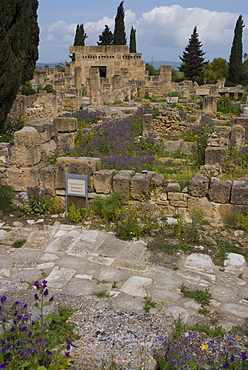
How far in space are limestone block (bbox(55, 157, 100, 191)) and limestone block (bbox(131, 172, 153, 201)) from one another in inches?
32.1

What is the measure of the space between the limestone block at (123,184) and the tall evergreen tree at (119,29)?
3602cm

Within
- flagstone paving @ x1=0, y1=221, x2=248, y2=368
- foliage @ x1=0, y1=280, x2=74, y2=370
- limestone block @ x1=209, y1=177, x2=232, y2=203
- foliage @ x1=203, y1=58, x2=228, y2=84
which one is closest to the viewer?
foliage @ x1=0, y1=280, x2=74, y2=370

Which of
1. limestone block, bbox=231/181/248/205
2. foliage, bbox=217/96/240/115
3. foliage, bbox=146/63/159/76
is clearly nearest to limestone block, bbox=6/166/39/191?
limestone block, bbox=231/181/248/205

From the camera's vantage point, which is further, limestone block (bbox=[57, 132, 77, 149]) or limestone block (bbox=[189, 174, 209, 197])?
limestone block (bbox=[57, 132, 77, 149])

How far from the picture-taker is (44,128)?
835 centimetres

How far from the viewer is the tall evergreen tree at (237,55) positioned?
1604 inches

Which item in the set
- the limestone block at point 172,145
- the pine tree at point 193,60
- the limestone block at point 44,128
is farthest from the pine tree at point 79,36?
the limestone block at point 44,128

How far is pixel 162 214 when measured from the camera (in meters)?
6.64

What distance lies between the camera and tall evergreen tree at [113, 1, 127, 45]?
39500 mm

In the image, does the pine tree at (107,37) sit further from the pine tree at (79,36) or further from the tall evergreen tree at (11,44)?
the tall evergreen tree at (11,44)

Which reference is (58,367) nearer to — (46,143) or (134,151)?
(46,143)

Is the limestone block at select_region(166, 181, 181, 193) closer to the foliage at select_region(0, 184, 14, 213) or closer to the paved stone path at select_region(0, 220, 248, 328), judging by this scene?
the paved stone path at select_region(0, 220, 248, 328)

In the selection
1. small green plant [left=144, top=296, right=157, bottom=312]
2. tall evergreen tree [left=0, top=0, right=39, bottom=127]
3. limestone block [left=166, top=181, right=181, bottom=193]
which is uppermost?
tall evergreen tree [left=0, top=0, right=39, bottom=127]

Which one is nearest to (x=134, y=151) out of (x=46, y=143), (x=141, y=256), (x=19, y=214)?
(x=46, y=143)
